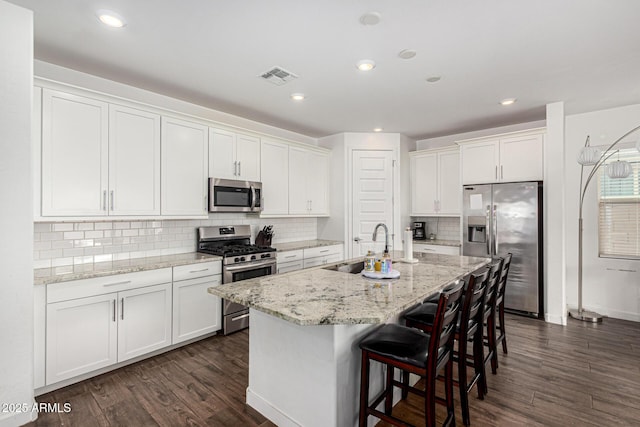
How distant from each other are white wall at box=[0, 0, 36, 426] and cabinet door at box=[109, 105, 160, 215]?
81 centimetres

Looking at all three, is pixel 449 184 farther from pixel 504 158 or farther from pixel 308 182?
pixel 308 182

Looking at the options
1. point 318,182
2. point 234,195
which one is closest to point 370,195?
point 318,182

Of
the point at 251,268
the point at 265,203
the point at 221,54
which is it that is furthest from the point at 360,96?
the point at 251,268

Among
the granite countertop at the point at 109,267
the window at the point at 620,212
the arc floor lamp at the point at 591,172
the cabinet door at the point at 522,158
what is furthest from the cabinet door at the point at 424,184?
the granite countertop at the point at 109,267

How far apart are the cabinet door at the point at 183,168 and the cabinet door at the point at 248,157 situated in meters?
0.47

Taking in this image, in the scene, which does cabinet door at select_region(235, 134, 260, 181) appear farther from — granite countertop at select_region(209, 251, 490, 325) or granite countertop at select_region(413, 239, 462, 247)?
granite countertop at select_region(413, 239, 462, 247)

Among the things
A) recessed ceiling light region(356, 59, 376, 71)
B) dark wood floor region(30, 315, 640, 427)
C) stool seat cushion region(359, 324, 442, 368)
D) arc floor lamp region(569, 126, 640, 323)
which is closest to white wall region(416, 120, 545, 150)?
arc floor lamp region(569, 126, 640, 323)

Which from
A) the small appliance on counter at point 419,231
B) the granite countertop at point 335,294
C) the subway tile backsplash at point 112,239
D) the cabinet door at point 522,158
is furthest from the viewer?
the small appliance on counter at point 419,231

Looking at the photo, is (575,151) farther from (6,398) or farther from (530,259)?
(6,398)

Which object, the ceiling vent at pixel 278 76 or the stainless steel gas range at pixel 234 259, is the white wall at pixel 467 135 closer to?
the ceiling vent at pixel 278 76

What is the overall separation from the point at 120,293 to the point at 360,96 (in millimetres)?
3066

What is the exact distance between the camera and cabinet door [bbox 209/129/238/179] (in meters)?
3.67

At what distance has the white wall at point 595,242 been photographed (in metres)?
3.91

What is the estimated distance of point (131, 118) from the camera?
3.01 metres
